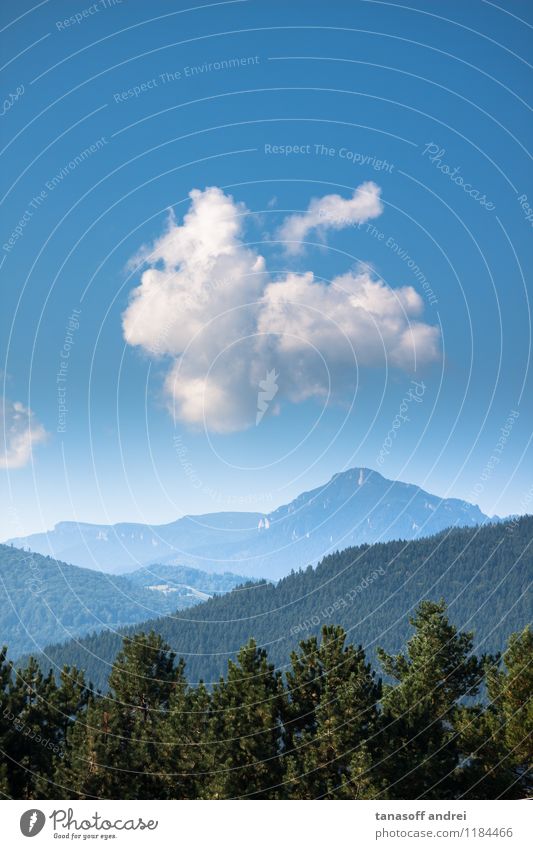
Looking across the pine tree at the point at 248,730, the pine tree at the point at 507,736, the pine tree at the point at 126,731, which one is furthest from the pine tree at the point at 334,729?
the pine tree at the point at 126,731

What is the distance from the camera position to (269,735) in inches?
1469

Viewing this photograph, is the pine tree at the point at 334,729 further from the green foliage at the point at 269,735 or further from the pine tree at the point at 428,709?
the pine tree at the point at 428,709

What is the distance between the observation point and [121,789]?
33156 millimetres

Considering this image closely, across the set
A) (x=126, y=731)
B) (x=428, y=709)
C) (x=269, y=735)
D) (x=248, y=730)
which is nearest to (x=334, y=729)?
(x=269, y=735)

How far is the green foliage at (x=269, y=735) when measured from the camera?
112 ft

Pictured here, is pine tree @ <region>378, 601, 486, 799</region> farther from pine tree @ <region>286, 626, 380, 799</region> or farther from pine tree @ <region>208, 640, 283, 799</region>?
pine tree @ <region>208, 640, 283, 799</region>

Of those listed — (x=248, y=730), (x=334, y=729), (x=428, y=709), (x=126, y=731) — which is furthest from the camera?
(x=428, y=709)

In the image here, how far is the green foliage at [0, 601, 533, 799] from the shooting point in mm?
34125

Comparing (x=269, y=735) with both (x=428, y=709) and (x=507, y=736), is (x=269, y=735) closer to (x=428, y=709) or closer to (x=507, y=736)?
(x=428, y=709)

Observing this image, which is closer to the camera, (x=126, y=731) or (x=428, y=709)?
(x=126, y=731)

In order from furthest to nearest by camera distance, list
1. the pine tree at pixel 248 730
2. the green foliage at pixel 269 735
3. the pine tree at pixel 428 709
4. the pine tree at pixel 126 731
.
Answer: the pine tree at pixel 428 709 → the pine tree at pixel 248 730 → the green foliage at pixel 269 735 → the pine tree at pixel 126 731

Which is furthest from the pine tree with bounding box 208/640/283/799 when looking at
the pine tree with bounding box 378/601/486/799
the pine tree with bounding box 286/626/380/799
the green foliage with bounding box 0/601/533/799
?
the pine tree with bounding box 378/601/486/799
